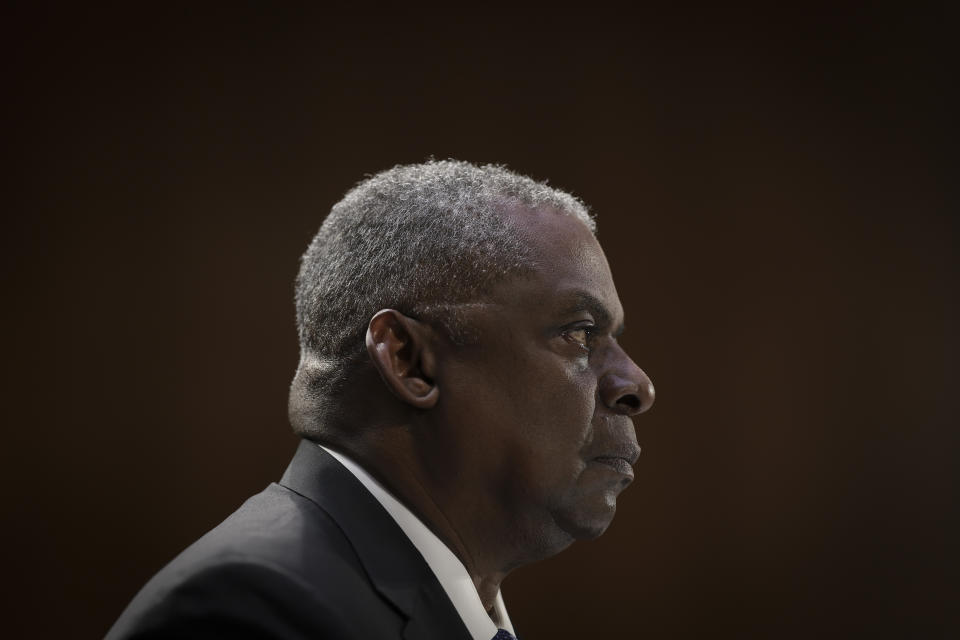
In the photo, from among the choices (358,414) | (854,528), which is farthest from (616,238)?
(358,414)

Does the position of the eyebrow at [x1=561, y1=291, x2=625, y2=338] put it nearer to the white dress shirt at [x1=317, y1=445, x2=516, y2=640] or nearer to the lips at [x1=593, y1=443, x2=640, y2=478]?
the lips at [x1=593, y1=443, x2=640, y2=478]

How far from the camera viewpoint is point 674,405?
2.95m

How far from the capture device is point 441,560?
1372 mm

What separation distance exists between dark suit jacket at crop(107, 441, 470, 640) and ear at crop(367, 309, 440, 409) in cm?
16

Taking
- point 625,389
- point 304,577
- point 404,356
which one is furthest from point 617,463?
point 304,577

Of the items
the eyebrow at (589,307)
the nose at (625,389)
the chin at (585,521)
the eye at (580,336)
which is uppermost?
the eyebrow at (589,307)

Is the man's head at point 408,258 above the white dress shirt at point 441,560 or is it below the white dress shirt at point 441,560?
above

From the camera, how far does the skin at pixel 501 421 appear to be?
54.8 inches

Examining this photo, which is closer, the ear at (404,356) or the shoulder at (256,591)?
the shoulder at (256,591)

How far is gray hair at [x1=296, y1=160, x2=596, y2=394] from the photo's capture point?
1.43 m

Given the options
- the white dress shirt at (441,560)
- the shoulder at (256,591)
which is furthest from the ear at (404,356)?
the shoulder at (256,591)

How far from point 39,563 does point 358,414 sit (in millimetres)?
1501

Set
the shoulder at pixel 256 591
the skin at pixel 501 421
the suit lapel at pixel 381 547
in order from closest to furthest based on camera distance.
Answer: the shoulder at pixel 256 591 < the suit lapel at pixel 381 547 < the skin at pixel 501 421

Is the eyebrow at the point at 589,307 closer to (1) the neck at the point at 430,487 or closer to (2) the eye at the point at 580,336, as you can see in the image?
(2) the eye at the point at 580,336
